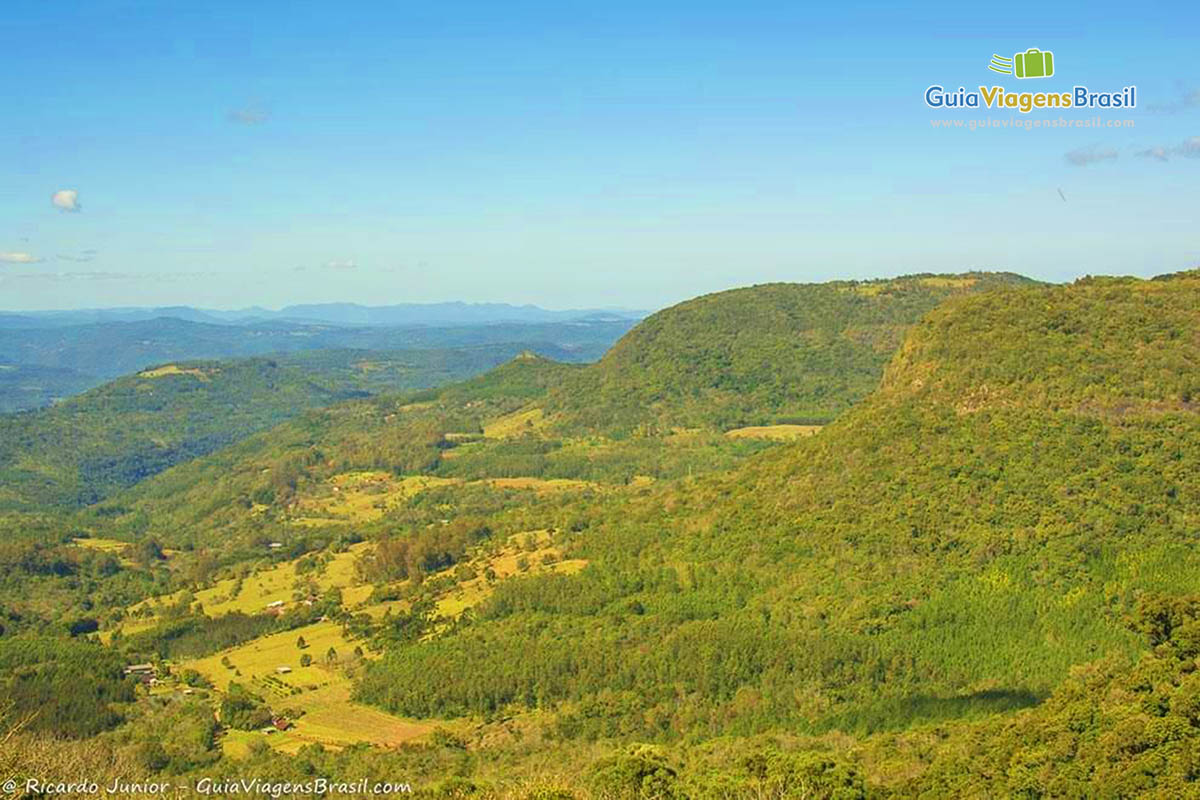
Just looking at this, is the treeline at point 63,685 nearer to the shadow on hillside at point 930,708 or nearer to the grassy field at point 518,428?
the shadow on hillside at point 930,708

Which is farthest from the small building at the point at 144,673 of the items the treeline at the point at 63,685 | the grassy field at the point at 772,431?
the grassy field at the point at 772,431

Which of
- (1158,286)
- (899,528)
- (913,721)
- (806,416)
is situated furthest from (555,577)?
(806,416)

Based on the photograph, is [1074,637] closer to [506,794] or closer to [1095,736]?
[1095,736]

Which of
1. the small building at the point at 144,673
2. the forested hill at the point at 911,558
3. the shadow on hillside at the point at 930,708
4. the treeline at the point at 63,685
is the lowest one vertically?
the small building at the point at 144,673

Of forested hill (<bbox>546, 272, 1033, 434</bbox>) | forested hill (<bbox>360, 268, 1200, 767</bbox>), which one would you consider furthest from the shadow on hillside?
forested hill (<bbox>546, 272, 1033, 434</bbox>)

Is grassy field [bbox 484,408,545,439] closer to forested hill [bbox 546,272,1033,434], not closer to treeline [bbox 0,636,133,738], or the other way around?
forested hill [bbox 546,272,1033,434]

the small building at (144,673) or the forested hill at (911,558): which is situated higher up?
the forested hill at (911,558)

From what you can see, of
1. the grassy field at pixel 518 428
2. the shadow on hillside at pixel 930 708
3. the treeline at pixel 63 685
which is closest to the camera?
the shadow on hillside at pixel 930 708
